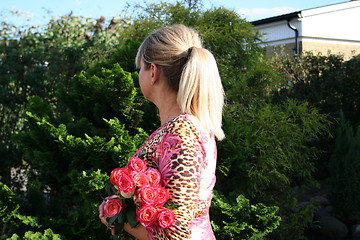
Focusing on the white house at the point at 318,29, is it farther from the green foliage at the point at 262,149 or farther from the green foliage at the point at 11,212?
→ the green foliage at the point at 11,212

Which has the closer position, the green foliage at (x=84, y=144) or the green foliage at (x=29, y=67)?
the green foliage at (x=84, y=144)

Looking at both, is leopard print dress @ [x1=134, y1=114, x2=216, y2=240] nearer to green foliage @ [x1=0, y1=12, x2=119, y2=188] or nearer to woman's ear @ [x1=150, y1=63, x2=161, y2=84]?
woman's ear @ [x1=150, y1=63, x2=161, y2=84]

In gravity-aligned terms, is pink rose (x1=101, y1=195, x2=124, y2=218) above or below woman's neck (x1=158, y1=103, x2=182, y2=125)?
below

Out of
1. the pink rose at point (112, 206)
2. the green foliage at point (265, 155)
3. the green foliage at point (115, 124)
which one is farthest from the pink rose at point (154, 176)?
the green foliage at point (265, 155)

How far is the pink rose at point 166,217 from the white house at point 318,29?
1205 cm

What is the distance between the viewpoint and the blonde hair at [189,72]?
1768mm

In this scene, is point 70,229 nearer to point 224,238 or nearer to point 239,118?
point 224,238

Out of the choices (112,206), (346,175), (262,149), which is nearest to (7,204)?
(112,206)

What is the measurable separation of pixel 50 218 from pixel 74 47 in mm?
3033

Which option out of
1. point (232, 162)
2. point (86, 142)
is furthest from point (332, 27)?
point (86, 142)

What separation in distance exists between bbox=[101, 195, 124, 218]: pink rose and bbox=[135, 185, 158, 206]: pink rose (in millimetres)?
106

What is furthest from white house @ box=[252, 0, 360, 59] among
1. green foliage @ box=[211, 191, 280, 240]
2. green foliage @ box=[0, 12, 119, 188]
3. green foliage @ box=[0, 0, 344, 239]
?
green foliage @ box=[211, 191, 280, 240]

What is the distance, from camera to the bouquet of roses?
5.36 ft

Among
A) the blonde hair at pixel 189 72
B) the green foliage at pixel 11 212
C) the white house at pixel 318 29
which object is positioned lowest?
the green foliage at pixel 11 212
